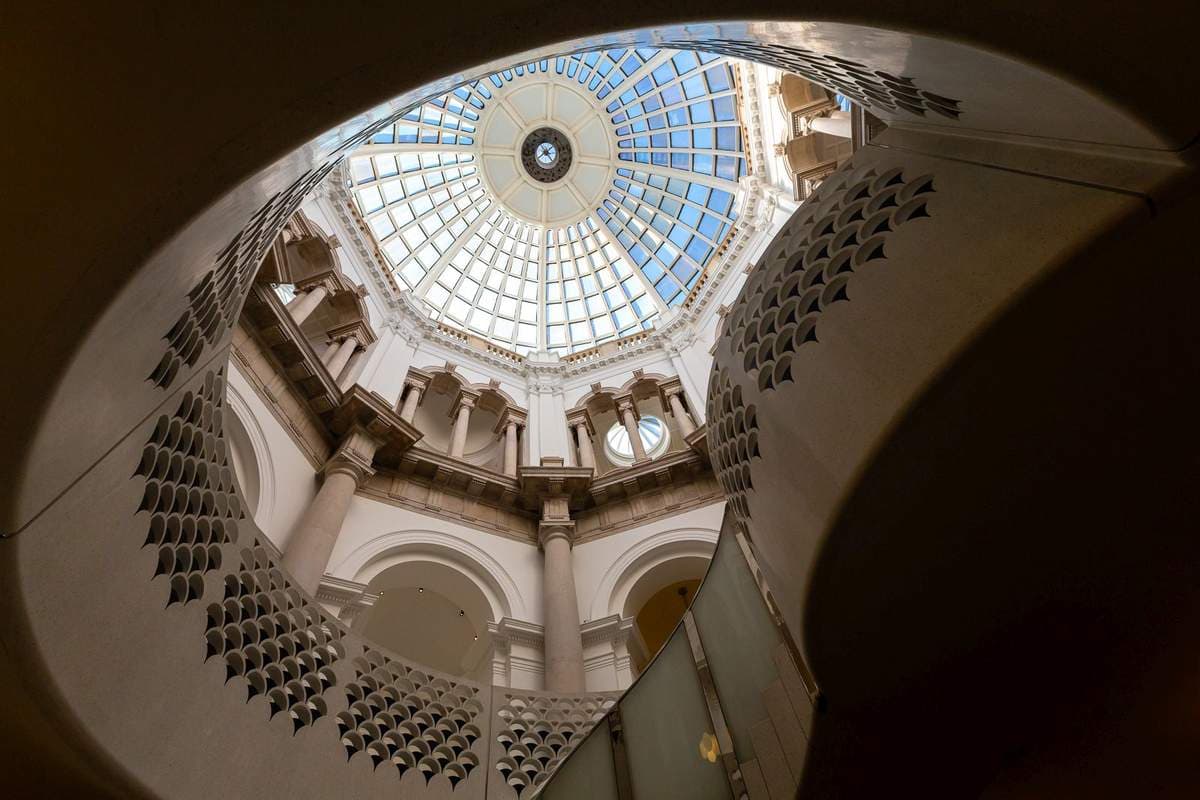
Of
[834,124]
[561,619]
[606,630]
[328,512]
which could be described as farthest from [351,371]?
[834,124]

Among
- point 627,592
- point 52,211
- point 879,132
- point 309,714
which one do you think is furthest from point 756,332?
point 627,592

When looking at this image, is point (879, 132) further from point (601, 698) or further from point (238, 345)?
point (238, 345)

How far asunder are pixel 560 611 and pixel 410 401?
6.98 meters

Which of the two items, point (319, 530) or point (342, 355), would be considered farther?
point (342, 355)

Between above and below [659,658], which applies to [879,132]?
above

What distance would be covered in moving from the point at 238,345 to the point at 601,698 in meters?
8.11

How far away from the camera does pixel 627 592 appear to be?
1291cm

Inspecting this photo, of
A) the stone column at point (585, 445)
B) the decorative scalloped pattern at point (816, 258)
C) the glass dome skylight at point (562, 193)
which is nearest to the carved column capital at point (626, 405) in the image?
the stone column at point (585, 445)

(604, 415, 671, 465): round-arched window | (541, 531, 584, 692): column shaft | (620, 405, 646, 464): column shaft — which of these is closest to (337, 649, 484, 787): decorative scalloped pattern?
(541, 531, 584, 692): column shaft

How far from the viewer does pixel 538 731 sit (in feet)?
24.6

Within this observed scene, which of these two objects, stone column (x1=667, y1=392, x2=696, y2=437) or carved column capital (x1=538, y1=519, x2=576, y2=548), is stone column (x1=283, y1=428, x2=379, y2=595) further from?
stone column (x1=667, y1=392, x2=696, y2=437)

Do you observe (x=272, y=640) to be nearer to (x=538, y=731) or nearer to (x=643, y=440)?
(x=538, y=731)

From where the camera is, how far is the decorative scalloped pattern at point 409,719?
6.34m

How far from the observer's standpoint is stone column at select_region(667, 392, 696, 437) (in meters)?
17.0
